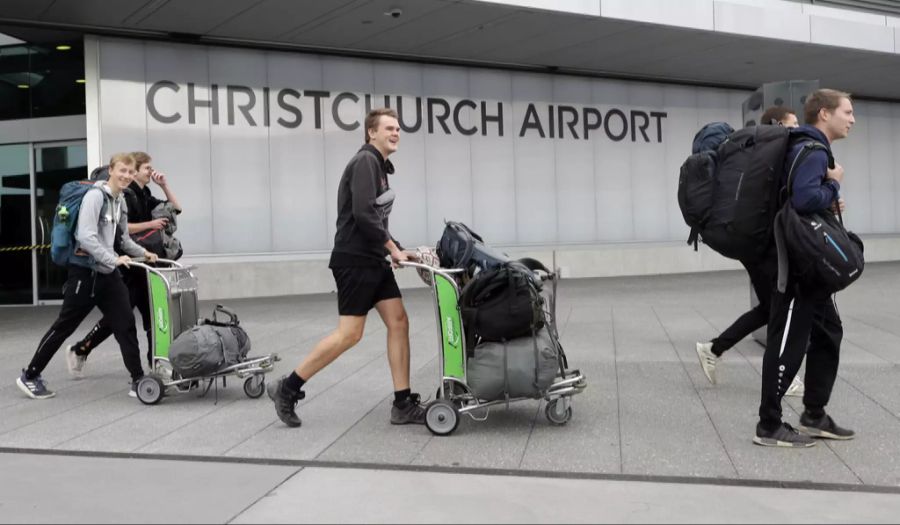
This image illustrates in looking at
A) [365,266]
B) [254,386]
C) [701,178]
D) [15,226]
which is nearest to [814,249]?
[701,178]

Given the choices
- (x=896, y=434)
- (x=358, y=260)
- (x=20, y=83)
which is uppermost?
(x=20, y=83)

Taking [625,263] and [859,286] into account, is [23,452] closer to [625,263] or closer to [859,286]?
[859,286]

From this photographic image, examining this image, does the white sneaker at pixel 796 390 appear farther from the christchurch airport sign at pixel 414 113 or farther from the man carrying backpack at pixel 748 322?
the christchurch airport sign at pixel 414 113

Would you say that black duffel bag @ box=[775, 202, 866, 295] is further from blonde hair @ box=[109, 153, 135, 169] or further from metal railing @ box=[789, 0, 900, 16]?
metal railing @ box=[789, 0, 900, 16]

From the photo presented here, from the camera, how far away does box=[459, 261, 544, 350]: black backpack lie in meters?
4.86

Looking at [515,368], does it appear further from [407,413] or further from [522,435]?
[407,413]

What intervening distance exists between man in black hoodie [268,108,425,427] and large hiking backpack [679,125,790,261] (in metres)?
1.79

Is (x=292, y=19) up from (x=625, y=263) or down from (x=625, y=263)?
up

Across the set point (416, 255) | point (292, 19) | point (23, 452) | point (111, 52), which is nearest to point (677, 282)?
point (292, 19)

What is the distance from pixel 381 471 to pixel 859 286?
12721 mm

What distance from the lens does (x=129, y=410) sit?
5.99 meters

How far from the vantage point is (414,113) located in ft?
56.8

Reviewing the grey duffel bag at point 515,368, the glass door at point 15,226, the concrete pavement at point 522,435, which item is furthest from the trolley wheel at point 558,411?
the glass door at point 15,226

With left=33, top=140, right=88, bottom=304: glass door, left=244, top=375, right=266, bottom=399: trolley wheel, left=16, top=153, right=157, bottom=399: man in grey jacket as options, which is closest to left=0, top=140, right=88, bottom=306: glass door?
left=33, top=140, right=88, bottom=304: glass door
